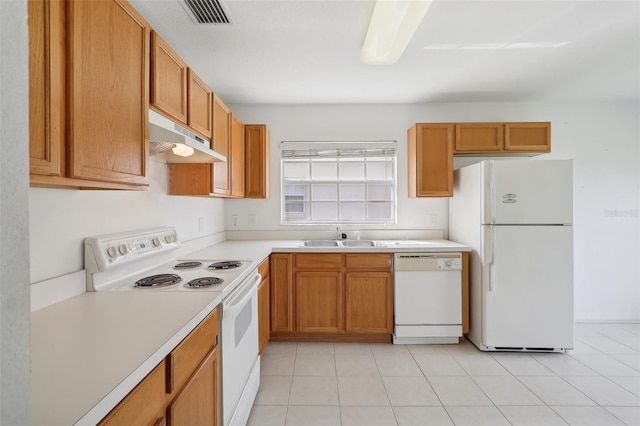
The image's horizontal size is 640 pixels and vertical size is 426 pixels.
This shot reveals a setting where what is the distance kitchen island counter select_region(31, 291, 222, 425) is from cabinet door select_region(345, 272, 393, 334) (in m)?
1.70

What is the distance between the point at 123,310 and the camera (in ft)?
3.84

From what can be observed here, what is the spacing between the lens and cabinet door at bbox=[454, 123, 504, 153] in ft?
10.1

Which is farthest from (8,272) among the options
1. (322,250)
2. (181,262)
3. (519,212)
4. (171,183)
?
(519,212)

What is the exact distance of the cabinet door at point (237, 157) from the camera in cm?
273

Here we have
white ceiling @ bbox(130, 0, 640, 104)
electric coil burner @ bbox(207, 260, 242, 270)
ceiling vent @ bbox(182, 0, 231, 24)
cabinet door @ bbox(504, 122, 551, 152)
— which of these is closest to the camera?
ceiling vent @ bbox(182, 0, 231, 24)

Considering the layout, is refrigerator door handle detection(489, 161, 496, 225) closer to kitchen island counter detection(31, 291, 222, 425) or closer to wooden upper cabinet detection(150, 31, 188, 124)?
kitchen island counter detection(31, 291, 222, 425)

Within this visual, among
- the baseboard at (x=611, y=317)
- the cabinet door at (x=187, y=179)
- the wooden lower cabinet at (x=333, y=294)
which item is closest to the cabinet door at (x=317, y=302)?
the wooden lower cabinet at (x=333, y=294)

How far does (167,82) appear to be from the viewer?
161 centimetres

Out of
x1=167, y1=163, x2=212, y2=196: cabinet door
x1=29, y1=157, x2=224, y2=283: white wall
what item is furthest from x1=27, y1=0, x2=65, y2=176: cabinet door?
x1=167, y1=163, x2=212, y2=196: cabinet door

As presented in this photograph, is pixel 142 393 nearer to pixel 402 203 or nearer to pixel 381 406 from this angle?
pixel 381 406

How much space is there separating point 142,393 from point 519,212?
2.88 meters

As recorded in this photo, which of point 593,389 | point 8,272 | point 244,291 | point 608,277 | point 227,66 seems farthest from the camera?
point 608,277

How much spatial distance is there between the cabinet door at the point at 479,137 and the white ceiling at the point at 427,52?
1.24ft

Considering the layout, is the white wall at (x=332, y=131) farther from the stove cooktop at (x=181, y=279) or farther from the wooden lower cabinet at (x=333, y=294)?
the stove cooktop at (x=181, y=279)
